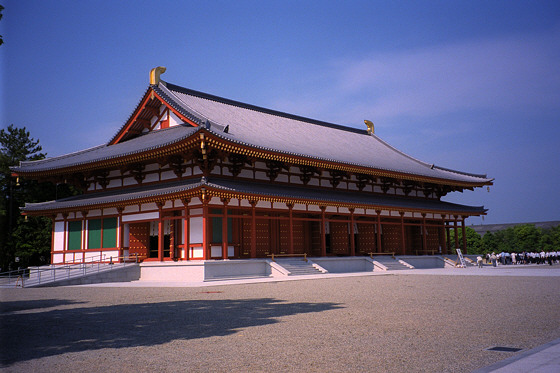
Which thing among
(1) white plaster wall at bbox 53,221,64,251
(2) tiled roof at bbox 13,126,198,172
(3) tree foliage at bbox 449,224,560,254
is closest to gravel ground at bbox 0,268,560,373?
(2) tiled roof at bbox 13,126,198,172

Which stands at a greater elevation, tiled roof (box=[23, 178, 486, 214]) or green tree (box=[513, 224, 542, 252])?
tiled roof (box=[23, 178, 486, 214])

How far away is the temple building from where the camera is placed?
80.5ft

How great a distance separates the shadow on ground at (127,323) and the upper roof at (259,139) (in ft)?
39.2

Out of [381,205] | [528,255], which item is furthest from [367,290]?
[528,255]

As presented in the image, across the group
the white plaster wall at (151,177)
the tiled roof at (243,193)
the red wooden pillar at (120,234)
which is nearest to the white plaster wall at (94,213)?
the tiled roof at (243,193)

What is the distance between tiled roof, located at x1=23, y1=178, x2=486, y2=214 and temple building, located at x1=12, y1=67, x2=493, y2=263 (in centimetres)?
10

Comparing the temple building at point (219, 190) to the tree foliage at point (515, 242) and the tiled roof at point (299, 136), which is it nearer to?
the tiled roof at point (299, 136)

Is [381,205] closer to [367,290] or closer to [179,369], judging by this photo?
[367,290]

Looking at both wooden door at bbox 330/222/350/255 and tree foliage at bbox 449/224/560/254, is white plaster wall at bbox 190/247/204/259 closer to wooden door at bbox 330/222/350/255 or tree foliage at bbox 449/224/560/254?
wooden door at bbox 330/222/350/255

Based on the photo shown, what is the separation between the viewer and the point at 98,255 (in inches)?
1086

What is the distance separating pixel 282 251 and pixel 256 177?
5000 mm

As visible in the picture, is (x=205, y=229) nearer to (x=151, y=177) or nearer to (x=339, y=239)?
(x=151, y=177)

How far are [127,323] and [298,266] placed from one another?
55.6ft

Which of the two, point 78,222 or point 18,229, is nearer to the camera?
Result: point 78,222
